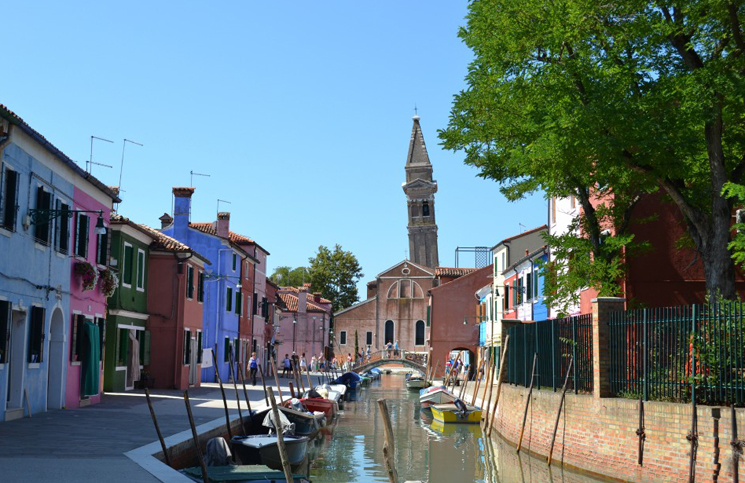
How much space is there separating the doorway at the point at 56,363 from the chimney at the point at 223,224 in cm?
2007

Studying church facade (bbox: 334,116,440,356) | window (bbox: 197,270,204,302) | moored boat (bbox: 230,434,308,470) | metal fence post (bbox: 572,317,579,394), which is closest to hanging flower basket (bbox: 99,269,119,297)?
moored boat (bbox: 230,434,308,470)

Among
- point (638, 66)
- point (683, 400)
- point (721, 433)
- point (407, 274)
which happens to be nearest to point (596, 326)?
point (683, 400)

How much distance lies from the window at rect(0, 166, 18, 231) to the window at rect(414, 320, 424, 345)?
71.0 m

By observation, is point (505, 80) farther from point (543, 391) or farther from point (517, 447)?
point (517, 447)

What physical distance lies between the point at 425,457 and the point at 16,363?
9.32 meters

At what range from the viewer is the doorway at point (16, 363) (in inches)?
697

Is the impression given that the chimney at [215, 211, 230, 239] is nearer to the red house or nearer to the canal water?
the red house

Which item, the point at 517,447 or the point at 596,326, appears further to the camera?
the point at 517,447

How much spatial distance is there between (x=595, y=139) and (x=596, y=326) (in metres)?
3.42

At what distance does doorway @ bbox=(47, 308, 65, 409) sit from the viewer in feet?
66.9

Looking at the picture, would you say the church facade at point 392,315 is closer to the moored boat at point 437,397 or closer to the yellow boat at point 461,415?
the moored boat at point 437,397

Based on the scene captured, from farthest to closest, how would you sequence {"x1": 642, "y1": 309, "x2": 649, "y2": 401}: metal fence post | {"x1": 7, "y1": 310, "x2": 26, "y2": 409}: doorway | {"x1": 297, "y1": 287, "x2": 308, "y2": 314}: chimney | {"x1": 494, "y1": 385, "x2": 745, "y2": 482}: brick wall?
1. {"x1": 297, "y1": 287, "x2": 308, "y2": 314}: chimney
2. {"x1": 7, "y1": 310, "x2": 26, "y2": 409}: doorway
3. {"x1": 642, "y1": 309, "x2": 649, "y2": 401}: metal fence post
4. {"x1": 494, "y1": 385, "x2": 745, "y2": 482}: brick wall

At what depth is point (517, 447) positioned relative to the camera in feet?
63.5

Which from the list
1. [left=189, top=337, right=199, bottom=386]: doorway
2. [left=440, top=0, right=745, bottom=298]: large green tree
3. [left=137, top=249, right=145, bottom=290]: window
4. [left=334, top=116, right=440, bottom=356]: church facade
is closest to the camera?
[left=440, top=0, right=745, bottom=298]: large green tree
